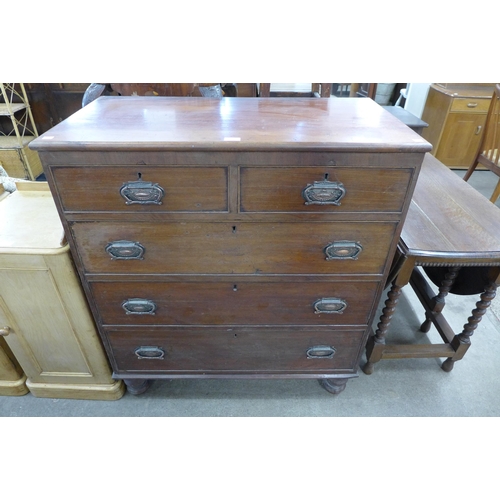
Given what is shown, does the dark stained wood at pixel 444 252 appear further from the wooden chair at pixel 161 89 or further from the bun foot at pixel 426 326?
the wooden chair at pixel 161 89

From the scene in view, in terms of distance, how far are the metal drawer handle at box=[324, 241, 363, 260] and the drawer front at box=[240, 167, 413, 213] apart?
0.12m

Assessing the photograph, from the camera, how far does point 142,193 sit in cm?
96

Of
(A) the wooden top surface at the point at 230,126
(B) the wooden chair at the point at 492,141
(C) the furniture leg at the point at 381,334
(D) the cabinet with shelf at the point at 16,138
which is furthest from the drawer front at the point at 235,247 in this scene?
(D) the cabinet with shelf at the point at 16,138

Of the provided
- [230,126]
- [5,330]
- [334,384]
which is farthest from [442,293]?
[5,330]

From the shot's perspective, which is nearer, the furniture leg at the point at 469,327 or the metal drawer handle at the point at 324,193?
the metal drawer handle at the point at 324,193

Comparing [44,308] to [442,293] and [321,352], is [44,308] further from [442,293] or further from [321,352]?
[442,293]

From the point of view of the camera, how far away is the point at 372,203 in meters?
1.00

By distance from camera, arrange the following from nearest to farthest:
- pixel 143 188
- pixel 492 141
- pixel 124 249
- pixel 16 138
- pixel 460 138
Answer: pixel 143 188 < pixel 124 249 < pixel 492 141 < pixel 16 138 < pixel 460 138

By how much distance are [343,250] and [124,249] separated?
0.69 meters

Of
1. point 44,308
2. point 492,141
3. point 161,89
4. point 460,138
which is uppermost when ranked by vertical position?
point 161,89

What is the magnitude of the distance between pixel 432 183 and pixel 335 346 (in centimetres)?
93

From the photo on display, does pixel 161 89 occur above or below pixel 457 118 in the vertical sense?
above

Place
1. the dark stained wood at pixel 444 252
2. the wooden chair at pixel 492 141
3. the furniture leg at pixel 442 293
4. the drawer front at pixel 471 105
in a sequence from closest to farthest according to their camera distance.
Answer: the dark stained wood at pixel 444 252
the furniture leg at pixel 442 293
the wooden chair at pixel 492 141
the drawer front at pixel 471 105

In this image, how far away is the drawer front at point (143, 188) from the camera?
3.07ft
